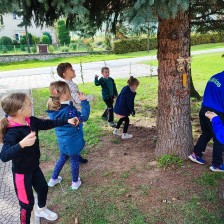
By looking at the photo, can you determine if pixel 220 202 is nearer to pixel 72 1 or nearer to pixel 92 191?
pixel 92 191

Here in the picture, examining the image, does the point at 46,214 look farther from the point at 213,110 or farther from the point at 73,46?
the point at 73,46

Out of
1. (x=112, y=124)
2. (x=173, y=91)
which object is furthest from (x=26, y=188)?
(x=112, y=124)

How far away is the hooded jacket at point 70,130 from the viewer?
11.5 feet

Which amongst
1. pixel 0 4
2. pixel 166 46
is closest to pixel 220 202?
pixel 166 46

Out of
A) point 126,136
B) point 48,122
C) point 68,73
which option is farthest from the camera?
point 126,136

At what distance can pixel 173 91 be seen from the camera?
4066mm

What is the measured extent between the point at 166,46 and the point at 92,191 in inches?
87.1

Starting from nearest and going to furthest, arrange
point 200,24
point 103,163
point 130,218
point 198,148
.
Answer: point 130,218 → point 198,148 → point 103,163 → point 200,24

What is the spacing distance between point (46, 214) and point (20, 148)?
1.21 metres

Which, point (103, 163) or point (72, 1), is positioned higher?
point (72, 1)

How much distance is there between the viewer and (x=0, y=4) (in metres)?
2.64

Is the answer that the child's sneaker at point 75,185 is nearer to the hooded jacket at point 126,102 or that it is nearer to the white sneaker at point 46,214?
the white sneaker at point 46,214

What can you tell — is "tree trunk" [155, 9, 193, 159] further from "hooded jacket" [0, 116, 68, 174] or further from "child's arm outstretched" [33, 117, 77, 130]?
"hooded jacket" [0, 116, 68, 174]

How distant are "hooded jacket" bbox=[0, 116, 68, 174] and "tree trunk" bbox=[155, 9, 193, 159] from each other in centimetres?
181
